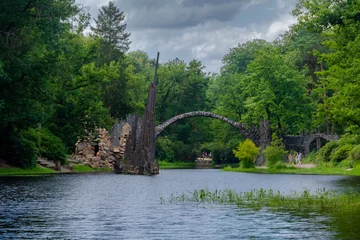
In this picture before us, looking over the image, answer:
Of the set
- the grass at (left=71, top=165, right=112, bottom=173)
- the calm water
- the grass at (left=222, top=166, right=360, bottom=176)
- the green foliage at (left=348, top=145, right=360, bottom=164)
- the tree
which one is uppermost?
the tree

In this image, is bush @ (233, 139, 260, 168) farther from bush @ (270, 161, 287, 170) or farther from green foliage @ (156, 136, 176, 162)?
green foliage @ (156, 136, 176, 162)

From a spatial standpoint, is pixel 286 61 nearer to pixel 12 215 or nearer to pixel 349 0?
pixel 349 0

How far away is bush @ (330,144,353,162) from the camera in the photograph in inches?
2520

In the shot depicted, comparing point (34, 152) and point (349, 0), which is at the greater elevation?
point (349, 0)

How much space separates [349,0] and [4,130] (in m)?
27.7

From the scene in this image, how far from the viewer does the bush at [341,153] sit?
6400 centimetres

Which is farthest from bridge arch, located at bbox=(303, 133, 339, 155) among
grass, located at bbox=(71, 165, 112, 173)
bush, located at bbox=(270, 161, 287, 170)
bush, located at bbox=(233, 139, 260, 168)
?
grass, located at bbox=(71, 165, 112, 173)

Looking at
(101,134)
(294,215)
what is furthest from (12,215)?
(101,134)

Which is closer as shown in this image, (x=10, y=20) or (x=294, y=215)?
(x=294, y=215)

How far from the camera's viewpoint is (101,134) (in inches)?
2820

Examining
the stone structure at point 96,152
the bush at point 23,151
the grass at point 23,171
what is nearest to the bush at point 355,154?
the stone structure at point 96,152

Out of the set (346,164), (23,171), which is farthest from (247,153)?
(23,171)

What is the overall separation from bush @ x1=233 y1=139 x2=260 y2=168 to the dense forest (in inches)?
180

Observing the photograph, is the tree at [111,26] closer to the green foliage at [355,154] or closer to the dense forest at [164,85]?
the dense forest at [164,85]
